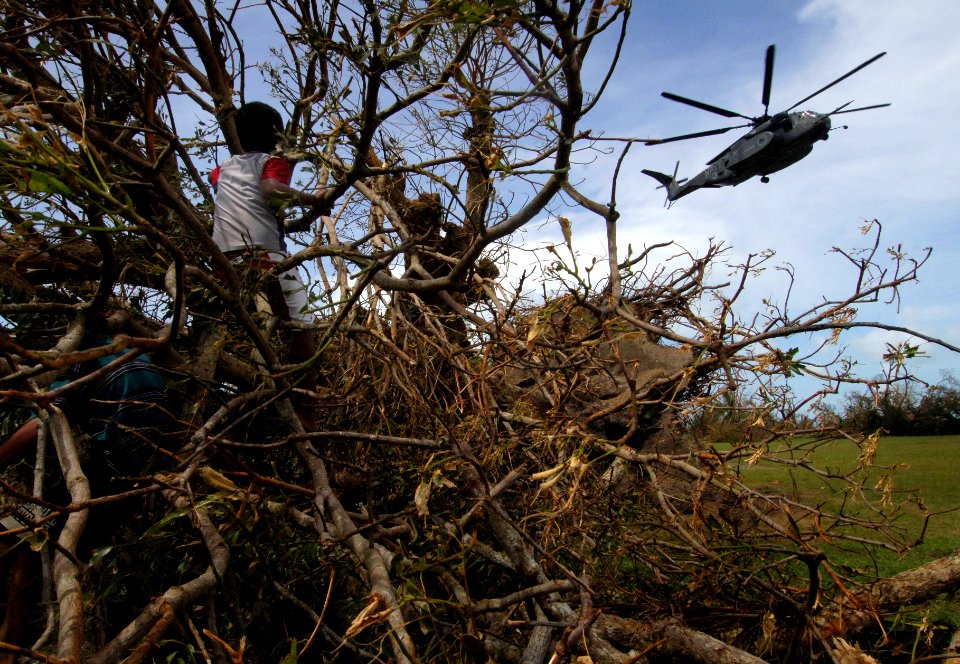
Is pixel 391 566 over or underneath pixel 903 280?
underneath

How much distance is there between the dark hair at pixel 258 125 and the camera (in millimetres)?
3460

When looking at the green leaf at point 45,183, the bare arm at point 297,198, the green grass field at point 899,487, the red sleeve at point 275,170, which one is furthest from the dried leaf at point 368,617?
the red sleeve at point 275,170

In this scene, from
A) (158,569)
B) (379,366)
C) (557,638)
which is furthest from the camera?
(379,366)

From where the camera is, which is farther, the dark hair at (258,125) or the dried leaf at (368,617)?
the dark hair at (258,125)

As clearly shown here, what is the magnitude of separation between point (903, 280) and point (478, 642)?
240 centimetres

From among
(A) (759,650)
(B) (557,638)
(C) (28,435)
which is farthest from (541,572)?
(C) (28,435)

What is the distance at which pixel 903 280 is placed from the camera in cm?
278

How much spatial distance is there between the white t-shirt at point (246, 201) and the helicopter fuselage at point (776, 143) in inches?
271

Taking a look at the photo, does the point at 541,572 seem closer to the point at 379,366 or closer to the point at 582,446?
the point at 582,446

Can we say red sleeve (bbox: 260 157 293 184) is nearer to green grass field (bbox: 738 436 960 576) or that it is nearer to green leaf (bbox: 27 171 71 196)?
green leaf (bbox: 27 171 71 196)

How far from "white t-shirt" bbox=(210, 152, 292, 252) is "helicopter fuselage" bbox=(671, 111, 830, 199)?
6874 millimetres

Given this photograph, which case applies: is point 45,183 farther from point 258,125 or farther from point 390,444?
point 258,125

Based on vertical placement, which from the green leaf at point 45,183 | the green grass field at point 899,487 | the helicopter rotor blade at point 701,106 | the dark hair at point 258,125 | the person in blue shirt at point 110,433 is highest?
the helicopter rotor blade at point 701,106

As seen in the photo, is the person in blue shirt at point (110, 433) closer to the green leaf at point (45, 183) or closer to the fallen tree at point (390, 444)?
the fallen tree at point (390, 444)
